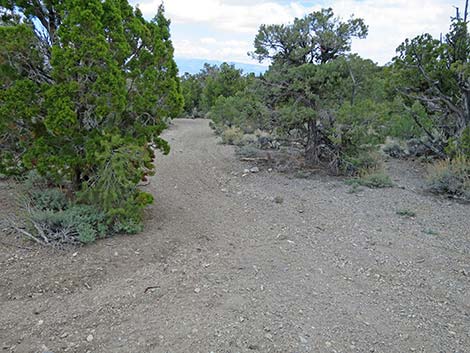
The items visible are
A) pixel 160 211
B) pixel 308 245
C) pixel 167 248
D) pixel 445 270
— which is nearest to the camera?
pixel 445 270

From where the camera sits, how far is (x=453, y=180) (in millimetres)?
6945

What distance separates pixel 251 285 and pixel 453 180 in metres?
5.10

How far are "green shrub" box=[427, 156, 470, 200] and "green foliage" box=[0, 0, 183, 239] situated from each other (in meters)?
5.04

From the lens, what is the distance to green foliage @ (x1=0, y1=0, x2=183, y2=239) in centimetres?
423

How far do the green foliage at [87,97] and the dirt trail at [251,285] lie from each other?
0.73 m

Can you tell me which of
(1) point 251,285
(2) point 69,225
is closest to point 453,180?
(1) point 251,285

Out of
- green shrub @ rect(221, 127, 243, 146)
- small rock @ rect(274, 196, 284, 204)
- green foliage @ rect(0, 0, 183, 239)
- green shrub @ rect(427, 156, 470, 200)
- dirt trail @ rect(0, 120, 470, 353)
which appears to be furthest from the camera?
green shrub @ rect(221, 127, 243, 146)

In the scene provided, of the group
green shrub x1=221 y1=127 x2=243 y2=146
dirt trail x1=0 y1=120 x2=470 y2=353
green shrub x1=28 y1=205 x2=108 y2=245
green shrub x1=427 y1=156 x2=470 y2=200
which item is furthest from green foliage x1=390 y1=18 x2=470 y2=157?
green shrub x1=28 y1=205 x2=108 y2=245

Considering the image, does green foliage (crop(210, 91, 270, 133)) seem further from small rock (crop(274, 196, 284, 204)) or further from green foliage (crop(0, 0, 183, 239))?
green foliage (crop(0, 0, 183, 239))

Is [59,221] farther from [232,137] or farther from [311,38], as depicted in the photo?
[232,137]

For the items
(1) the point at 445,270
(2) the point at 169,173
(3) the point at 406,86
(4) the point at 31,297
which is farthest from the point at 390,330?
(3) the point at 406,86

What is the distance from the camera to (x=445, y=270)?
415 cm

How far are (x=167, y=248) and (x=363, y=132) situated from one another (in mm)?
4997

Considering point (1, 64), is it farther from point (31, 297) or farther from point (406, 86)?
point (406, 86)
